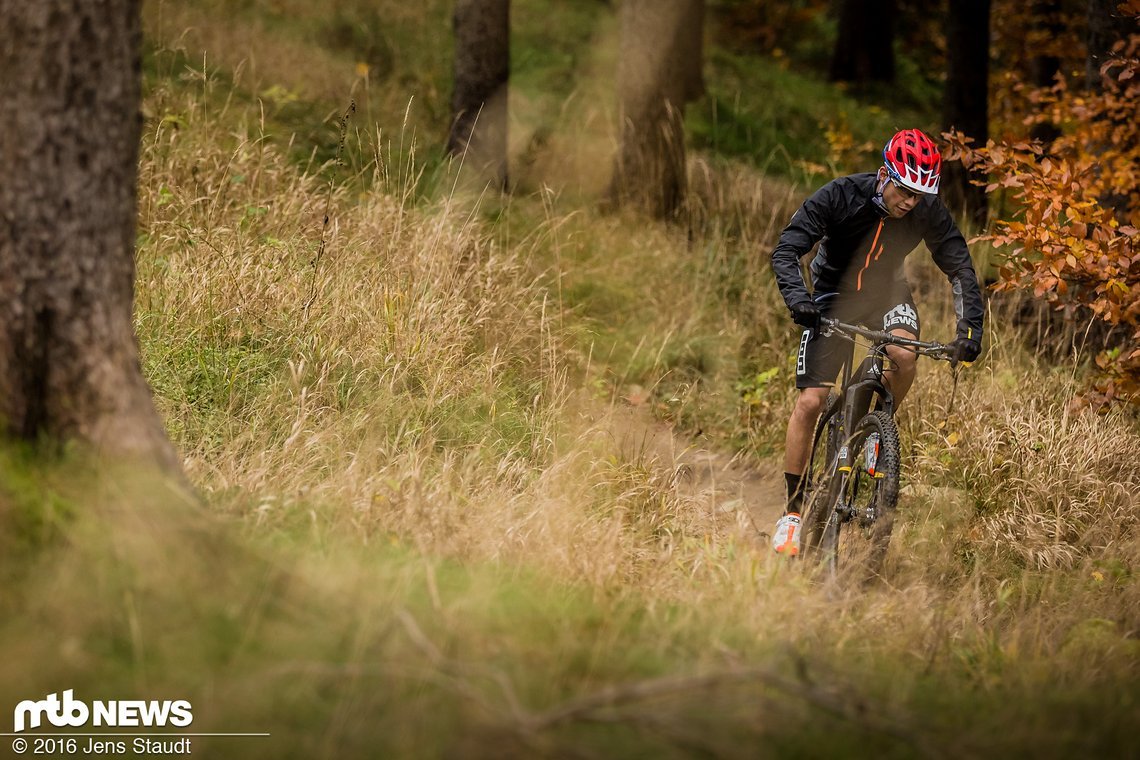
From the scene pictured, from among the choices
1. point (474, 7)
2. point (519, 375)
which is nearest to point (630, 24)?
point (474, 7)

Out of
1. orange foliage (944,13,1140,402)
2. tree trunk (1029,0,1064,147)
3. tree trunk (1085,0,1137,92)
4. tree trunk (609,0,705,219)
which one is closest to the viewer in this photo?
orange foliage (944,13,1140,402)

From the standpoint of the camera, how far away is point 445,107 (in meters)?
12.0

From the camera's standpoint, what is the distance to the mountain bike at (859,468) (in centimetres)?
539

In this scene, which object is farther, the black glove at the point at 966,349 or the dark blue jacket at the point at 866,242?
the dark blue jacket at the point at 866,242

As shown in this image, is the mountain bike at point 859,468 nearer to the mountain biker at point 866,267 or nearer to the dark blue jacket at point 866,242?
the mountain biker at point 866,267

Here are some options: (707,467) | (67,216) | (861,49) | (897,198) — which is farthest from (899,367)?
(861,49)

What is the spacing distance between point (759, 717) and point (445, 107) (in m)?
9.64

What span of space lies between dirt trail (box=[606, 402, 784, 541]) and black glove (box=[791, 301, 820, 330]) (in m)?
1.41

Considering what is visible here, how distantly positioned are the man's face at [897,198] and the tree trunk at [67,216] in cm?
369

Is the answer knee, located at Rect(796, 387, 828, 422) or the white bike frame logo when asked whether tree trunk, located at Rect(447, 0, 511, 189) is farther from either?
the white bike frame logo

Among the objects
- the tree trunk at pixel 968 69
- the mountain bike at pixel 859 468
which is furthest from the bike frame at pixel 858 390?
the tree trunk at pixel 968 69

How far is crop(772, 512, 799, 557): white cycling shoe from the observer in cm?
556

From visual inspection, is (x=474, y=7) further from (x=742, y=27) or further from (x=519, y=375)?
(x=742, y=27)

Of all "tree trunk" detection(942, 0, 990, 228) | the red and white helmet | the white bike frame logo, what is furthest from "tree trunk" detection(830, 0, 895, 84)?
the white bike frame logo
